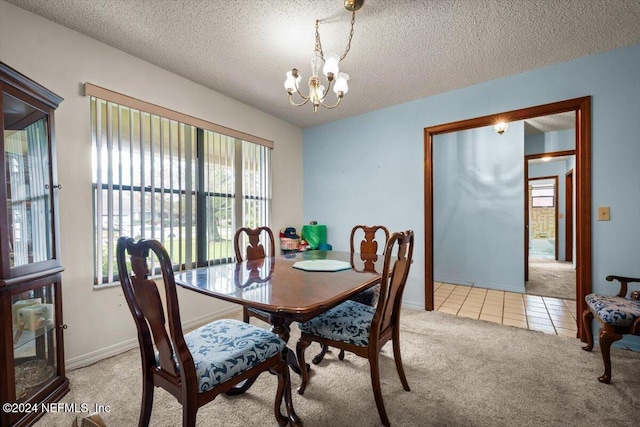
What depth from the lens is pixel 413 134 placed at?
3.16 meters

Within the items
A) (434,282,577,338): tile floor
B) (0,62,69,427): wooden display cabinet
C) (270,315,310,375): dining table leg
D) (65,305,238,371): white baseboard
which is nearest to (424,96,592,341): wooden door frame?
(434,282,577,338): tile floor

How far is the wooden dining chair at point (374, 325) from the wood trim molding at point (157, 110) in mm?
2192

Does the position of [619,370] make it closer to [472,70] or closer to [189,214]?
[472,70]

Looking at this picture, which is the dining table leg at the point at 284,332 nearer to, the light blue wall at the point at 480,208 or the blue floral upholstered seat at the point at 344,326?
the blue floral upholstered seat at the point at 344,326

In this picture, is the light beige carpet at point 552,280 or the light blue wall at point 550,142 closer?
the light beige carpet at point 552,280

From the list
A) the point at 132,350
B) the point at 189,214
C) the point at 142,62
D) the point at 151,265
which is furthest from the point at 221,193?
the point at 132,350

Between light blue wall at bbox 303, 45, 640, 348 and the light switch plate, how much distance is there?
3cm

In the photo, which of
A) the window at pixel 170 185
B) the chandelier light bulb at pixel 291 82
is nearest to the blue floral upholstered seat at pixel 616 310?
the chandelier light bulb at pixel 291 82

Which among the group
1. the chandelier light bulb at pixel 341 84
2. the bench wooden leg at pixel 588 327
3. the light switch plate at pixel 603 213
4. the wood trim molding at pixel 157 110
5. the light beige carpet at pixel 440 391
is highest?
the wood trim molding at pixel 157 110

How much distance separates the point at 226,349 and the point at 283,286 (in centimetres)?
37

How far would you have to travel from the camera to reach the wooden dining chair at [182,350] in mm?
968

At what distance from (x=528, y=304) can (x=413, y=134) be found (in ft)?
8.13

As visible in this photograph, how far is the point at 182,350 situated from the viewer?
0.98 m

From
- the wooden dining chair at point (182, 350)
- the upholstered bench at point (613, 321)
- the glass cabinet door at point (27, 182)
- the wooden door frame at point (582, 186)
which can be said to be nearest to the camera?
the wooden dining chair at point (182, 350)
